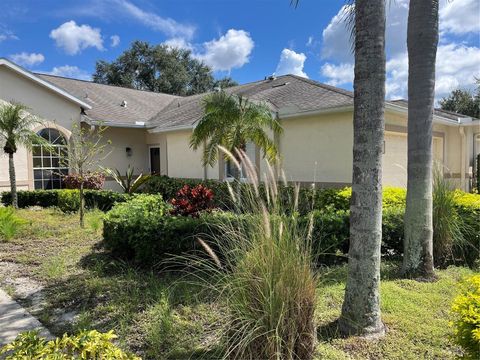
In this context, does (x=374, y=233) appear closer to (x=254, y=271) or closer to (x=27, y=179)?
(x=254, y=271)

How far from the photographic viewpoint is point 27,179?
1547cm

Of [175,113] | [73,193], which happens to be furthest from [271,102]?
[73,193]

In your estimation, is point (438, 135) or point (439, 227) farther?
point (438, 135)

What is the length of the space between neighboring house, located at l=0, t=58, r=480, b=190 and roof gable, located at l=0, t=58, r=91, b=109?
0.04m

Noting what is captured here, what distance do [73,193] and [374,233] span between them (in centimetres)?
1204

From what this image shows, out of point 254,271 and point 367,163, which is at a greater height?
point 367,163

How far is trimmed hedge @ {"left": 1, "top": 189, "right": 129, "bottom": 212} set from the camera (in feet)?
42.6

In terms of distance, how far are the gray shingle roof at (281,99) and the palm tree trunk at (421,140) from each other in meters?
5.47

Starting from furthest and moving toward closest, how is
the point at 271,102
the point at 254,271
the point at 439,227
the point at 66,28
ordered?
the point at 66,28 < the point at 271,102 < the point at 439,227 < the point at 254,271

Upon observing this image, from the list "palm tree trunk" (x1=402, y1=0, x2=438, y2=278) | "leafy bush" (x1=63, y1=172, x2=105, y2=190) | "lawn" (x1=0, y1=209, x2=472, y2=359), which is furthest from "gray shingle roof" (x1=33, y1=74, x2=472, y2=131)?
"lawn" (x1=0, y1=209, x2=472, y2=359)

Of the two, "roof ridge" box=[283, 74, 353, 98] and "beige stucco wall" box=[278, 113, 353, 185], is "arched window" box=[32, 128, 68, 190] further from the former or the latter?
"roof ridge" box=[283, 74, 353, 98]

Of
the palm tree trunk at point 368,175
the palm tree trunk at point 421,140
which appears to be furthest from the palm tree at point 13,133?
the palm tree trunk at point 368,175

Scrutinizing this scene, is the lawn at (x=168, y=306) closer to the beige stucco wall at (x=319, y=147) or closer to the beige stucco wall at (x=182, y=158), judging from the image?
the beige stucco wall at (x=319, y=147)

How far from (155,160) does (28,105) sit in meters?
6.80
